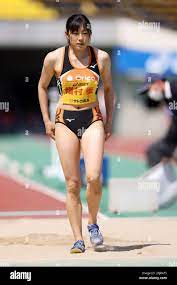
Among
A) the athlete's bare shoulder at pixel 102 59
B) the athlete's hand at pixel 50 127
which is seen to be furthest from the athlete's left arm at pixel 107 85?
the athlete's hand at pixel 50 127

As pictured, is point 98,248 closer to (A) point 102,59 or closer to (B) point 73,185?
(B) point 73,185

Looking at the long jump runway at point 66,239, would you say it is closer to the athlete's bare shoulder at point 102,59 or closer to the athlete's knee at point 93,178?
the athlete's knee at point 93,178

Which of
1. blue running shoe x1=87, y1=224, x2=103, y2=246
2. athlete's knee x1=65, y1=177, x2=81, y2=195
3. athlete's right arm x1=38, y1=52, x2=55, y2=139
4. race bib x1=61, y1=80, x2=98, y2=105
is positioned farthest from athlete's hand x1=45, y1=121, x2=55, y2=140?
blue running shoe x1=87, y1=224, x2=103, y2=246

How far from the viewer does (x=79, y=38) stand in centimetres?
638

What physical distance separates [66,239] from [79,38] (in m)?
2.20

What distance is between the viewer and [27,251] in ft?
22.5

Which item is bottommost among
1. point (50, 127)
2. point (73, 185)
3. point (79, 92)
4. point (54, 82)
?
point (73, 185)

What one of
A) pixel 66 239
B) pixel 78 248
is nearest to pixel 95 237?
pixel 78 248

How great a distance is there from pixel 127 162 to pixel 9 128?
12.9m

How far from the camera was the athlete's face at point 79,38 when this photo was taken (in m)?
6.36
